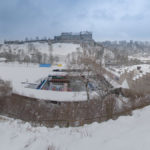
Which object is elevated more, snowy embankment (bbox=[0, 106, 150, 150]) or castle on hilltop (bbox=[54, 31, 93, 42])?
castle on hilltop (bbox=[54, 31, 93, 42])

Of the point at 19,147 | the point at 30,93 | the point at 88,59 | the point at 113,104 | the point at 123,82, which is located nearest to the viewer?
the point at 19,147

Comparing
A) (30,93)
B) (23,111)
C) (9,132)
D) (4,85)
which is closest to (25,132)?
(9,132)

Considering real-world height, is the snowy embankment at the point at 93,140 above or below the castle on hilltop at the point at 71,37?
below

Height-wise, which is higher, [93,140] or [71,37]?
[71,37]

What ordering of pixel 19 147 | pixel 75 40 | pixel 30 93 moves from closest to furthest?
pixel 19 147 < pixel 30 93 < pixel 75 40

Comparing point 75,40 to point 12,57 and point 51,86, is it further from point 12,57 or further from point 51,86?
point 51,86

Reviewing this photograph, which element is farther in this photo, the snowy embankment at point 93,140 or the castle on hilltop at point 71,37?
the castle on hilltop at point 71,37

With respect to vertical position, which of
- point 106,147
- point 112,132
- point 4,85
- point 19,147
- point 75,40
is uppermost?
point 75,40

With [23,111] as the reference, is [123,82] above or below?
above

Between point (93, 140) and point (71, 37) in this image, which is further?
point (71, 37)

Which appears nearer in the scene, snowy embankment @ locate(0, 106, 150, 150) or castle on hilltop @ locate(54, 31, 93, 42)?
snowy embankment @ locate(0, 106, 150, 150)

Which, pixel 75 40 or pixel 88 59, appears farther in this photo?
pixel 75 40
